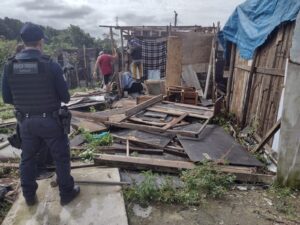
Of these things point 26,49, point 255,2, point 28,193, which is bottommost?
point 28,193

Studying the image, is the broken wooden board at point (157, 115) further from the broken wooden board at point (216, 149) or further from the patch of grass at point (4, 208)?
the patch of grass at point (4, 208)

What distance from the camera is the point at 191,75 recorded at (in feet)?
32.6

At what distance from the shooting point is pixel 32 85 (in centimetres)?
267

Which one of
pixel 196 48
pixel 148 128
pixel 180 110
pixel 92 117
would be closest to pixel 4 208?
pixel 148 128

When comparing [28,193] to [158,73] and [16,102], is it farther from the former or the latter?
[158,73]

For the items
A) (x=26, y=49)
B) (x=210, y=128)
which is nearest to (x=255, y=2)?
(x=210, y=128)

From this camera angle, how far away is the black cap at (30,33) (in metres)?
2.65

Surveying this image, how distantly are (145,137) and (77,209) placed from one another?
2.35 metres

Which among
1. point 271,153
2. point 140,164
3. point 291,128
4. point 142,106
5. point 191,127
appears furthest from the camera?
point 142,106

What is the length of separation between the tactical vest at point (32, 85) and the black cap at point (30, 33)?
22cm

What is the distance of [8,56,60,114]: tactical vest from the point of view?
8.63ft

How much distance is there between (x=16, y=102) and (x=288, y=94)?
126 inches

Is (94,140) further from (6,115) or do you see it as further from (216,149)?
(6,115)

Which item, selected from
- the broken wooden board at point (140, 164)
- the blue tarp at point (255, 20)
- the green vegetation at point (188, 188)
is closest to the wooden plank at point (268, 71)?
the blue tarp at point (255, 20)
